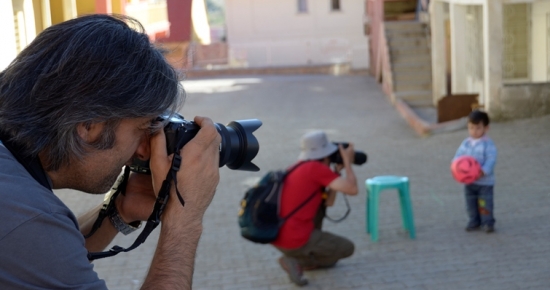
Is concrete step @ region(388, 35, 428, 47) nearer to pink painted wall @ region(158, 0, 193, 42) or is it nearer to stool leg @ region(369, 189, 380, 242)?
pink painted wall @ region(158, 0, 193, 42)

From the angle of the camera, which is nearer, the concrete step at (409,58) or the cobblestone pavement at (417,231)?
the cobblestone pavement at (417,231)

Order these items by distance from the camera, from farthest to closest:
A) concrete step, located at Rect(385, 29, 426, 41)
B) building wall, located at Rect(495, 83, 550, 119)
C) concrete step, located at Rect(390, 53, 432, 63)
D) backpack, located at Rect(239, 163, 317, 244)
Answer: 1. concrete step, located at Rect(385, 29, 426, 41)
2. concrete step, located at Rect(390, 53, 432, 63)
3. building wall, located at Rect(495, 83, 550, 119)
4. backpack, located at Rect(239, 163, 317, 244)

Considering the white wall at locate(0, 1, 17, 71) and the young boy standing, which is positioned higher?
the white wall at locate(0, 1, 17, 71)

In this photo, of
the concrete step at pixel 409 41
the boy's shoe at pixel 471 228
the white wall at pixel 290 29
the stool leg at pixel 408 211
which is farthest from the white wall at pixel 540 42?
the white wall at pixel 290 29

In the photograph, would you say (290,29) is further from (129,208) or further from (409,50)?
(129,208)

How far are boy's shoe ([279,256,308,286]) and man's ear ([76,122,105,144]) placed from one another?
13.4 ft

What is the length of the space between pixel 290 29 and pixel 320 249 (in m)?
29.2

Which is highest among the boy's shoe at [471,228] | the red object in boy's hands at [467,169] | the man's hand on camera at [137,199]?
the man's hand on camera at [137,199]

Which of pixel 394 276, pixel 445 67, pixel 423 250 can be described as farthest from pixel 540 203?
pixel 445 67

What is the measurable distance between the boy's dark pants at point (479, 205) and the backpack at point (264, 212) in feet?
5.63

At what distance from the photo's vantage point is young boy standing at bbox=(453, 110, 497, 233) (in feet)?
21.6

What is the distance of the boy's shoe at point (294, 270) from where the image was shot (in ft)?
18.6

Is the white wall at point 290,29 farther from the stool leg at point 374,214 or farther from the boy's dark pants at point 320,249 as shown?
the boy's dark pants at point 320,249

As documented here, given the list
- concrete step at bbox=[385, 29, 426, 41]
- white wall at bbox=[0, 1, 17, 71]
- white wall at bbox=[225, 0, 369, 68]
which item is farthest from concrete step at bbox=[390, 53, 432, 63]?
white wall at bbox=[225, 0, 369, 68]
